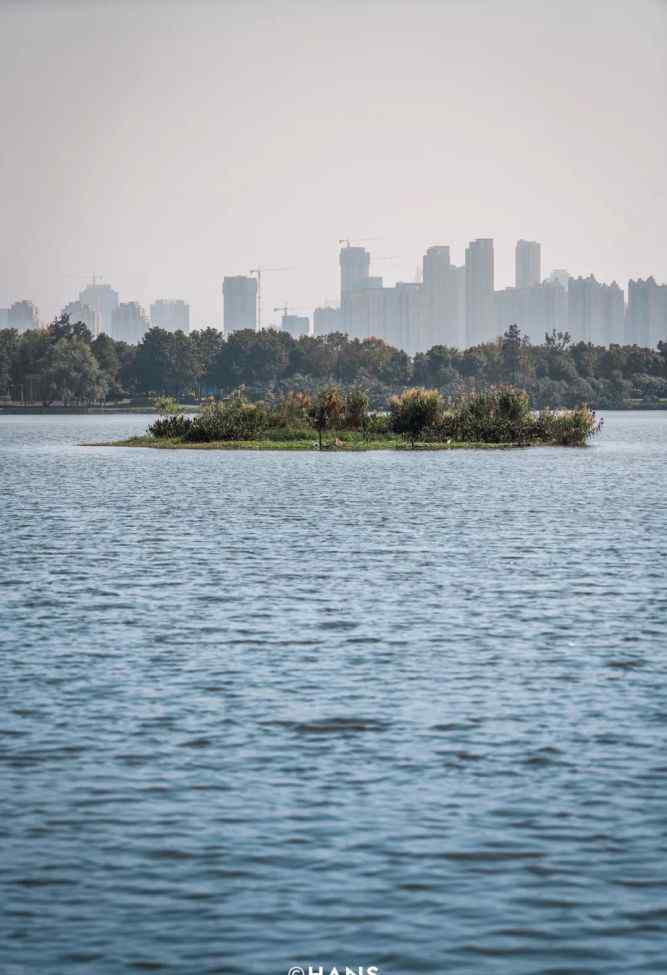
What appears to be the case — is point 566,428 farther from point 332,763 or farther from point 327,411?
point 332,763

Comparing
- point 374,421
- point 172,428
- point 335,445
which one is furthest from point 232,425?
point 374,421

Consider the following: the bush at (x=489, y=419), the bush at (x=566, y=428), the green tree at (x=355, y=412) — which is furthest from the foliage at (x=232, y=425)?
the bush at (x=566, y=428)

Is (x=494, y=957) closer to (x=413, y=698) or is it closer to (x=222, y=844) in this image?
(x=222, y=844)

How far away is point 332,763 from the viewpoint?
20.3 meters

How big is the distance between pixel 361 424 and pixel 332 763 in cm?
10672

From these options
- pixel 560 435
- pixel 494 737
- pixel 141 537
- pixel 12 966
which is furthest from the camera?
pixel 560 435

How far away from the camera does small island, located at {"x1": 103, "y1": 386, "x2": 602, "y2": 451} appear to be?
12181cm

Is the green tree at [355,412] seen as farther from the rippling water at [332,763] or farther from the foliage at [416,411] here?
the rippling water at [332,763]

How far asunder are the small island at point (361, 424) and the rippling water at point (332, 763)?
7540cm

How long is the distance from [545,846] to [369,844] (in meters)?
1.94

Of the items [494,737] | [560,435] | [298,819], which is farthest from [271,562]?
[560,435]

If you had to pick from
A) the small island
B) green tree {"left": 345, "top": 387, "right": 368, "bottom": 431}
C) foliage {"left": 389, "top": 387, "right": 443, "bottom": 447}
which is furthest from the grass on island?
foliage {"left": 389, "top": 387, "right": 443, "bottom": 447}

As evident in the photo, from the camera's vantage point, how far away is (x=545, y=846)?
16922 millimetres

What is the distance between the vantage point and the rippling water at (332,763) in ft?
47.7
